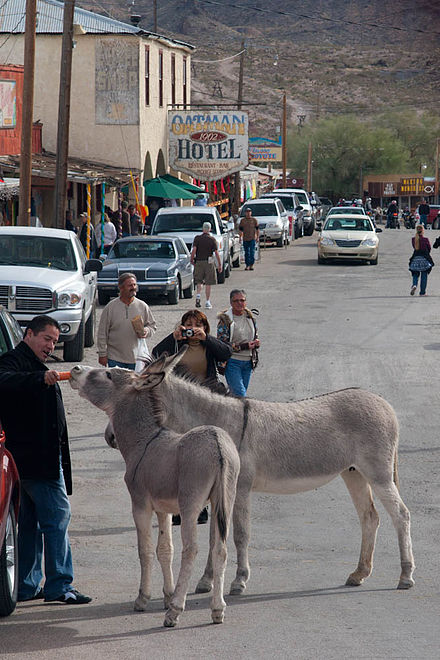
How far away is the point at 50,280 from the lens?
17547 mm

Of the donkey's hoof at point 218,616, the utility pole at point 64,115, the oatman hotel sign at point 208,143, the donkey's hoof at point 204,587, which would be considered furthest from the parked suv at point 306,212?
the donkey's hoof at point 218,616

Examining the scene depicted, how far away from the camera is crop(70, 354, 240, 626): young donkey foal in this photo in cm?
625

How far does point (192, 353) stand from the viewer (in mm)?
9289

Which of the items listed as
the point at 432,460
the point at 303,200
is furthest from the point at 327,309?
the point at 303,200

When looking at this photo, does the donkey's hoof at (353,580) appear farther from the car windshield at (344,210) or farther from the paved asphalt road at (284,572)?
the car windshield at (344,210)

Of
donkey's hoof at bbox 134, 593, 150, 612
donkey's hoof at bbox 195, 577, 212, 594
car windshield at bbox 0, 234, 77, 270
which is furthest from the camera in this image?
car windshield at bbox 0, 234, 77, 270

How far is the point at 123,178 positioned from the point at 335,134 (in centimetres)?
8320

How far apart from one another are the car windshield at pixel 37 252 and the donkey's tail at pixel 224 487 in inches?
487

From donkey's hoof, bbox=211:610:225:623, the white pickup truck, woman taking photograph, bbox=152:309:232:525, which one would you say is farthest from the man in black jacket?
the white pickup truck

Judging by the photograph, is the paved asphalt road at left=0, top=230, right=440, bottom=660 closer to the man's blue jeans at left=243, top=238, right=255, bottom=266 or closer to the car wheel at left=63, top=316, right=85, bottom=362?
the car wheel at left=63, top=316, right=85, bottom=362

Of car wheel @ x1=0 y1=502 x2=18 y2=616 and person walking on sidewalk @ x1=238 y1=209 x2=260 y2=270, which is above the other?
person walking on sidewalk @ x1=238 y1=209 x2=260 y2=270

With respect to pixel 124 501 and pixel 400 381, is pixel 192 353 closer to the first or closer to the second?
pixel 124 501

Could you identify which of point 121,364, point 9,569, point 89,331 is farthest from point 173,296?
point 9,569

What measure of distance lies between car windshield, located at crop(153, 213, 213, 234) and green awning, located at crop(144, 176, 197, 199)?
45.5 feet
